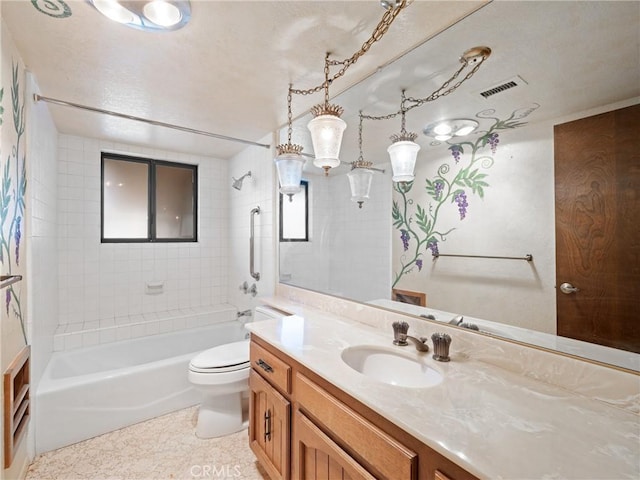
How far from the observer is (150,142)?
2873 mm

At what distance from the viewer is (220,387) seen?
1.91 meters

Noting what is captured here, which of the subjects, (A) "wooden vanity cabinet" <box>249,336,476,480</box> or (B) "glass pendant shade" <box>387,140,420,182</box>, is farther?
(B) "glass pendant shade" <box>387,140,420,182</box>

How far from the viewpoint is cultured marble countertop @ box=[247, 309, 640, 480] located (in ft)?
1.99

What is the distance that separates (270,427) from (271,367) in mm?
310

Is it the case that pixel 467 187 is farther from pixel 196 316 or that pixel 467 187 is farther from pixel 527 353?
pixel 196 316

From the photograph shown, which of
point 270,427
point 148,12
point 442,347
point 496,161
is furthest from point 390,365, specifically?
point 148,12

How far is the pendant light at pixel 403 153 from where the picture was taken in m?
1.44

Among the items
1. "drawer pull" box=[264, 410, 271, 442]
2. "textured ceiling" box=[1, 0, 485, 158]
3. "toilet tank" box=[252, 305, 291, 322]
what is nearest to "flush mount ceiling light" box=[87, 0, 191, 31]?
"textured ceiling" box=[1, 0, 485, 158]

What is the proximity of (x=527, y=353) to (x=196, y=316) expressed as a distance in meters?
2.92

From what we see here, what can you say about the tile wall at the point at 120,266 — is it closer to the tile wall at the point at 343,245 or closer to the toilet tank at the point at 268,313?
the toilet tank at the point at 268,313

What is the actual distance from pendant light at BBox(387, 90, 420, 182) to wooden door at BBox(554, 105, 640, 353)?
0.58m

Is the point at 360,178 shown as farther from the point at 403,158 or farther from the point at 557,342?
the point at 557,342

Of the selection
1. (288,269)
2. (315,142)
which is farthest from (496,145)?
(288,269)

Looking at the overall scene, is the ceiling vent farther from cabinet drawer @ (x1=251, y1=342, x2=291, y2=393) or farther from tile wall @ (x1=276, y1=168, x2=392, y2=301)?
cabinet drawer @ (x1=251, y1=342, x2=291, y2=393)
